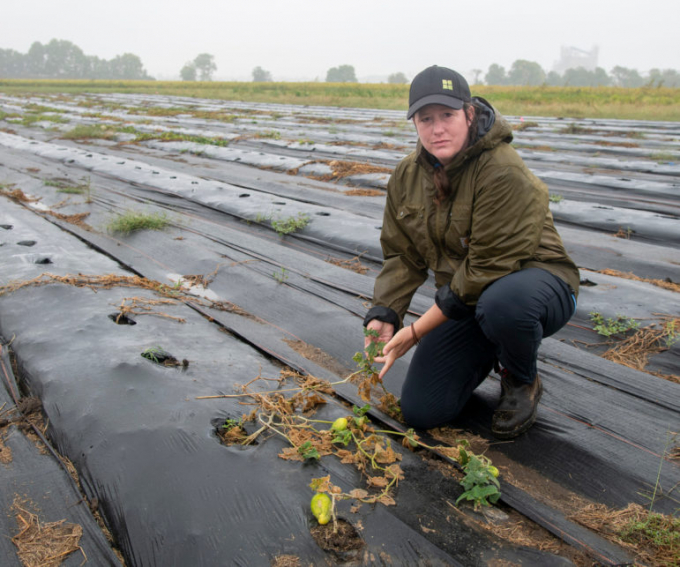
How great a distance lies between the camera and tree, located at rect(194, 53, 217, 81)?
10500cm

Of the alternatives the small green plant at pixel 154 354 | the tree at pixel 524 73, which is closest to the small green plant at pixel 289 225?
the small green plant at pixel 154 354

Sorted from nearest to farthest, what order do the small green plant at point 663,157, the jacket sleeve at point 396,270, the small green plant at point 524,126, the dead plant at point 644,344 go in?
the jacket sleeve at point 396,270
the dead plant at point 644,344
the small green plant at point 663,157
the small green plant at point 524,126

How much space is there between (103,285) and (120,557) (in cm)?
226

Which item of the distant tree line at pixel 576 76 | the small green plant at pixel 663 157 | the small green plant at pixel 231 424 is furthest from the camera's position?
the distant tree line at pixel 576 76

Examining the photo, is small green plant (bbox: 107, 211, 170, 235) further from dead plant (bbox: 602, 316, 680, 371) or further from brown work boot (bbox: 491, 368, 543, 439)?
dead plant (bbox: 602, 316, 680, 371)

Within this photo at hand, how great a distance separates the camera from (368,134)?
1315cm


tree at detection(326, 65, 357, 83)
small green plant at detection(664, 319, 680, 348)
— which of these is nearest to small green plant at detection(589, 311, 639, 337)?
small green plant at detection(664, 319, 680, 348)

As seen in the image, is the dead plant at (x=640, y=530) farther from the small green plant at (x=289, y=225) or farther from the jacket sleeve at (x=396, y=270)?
the small green plant at (x=289, y=225)

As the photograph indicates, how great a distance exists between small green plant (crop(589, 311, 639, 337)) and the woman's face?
1.92m

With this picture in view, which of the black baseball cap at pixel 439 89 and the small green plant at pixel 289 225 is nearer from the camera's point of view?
the black baseball cap at pixel 439 89

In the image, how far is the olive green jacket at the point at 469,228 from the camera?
207cm

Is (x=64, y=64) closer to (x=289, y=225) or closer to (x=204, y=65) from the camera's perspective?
(x=204, y=65)

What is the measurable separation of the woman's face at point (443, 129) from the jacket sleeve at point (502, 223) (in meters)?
0.15

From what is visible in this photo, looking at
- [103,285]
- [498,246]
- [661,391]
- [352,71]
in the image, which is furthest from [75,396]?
[352,71]
